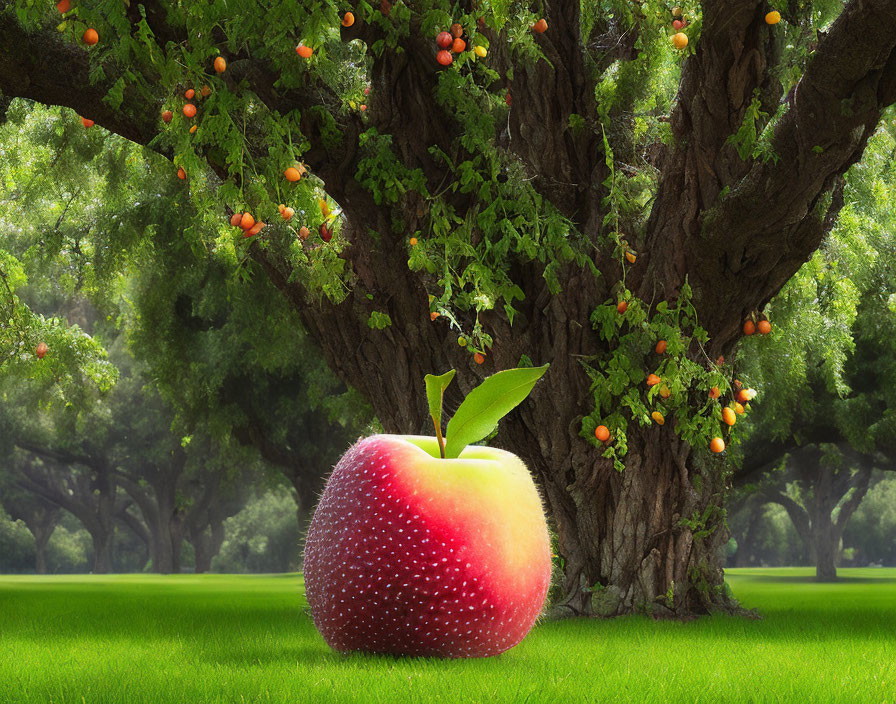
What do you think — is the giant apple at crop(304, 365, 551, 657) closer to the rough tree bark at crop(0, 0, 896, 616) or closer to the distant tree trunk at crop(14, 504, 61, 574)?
the rough tree bark at crop(0, 0, 896, 616)

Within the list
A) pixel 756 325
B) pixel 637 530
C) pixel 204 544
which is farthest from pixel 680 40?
pixel 204 544

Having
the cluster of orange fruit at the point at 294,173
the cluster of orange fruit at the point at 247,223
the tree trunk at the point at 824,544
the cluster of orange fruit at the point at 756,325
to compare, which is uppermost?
the cluster of orange fruit at the point at 294,173

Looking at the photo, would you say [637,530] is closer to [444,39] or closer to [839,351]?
[444,39]

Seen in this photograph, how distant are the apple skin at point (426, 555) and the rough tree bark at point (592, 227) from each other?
3.01 metres

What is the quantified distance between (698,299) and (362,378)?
9.39 ft

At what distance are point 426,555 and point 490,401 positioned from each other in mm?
607

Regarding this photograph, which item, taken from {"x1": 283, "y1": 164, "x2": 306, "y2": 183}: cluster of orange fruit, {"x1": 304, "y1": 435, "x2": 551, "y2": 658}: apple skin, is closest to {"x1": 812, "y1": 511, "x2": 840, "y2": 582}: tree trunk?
{"x1": 283, "y1": 164, "x2": 306, "y2": 183}: cluster of orange fruit

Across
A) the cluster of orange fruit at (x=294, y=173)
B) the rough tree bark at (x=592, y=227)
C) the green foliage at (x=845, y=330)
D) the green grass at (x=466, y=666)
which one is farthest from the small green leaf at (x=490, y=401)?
the green foliage at (x=845, y=330)

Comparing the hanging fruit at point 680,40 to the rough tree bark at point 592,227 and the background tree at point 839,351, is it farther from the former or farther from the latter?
the background tree at point 839,351

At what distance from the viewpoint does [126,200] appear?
11.9 metres

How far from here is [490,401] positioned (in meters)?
3.49

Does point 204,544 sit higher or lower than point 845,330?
lower

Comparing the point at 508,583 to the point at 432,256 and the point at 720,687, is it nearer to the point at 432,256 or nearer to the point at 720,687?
the point at 720,687

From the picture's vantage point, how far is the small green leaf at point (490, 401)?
3443 millimetres
